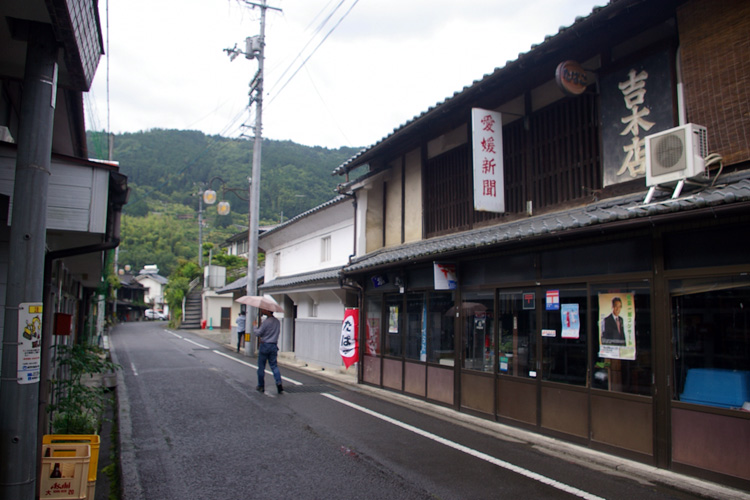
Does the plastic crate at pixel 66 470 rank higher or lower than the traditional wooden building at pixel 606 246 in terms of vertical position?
lower

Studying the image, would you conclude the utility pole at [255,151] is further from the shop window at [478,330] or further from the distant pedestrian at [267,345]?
the shop window at [478,330]

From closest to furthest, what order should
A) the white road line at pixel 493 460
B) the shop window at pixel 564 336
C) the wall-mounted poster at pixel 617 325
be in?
1. the white road line at pixel 493 460
2. the wall-mounted poster at pixel 617 325
3. the shop window at pixel 564 336

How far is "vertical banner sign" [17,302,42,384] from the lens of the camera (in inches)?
161

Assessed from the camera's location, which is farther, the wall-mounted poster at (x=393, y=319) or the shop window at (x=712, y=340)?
the wall-mounted poster at (x=393, y=319)

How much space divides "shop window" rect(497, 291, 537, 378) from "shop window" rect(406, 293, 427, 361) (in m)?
2.72

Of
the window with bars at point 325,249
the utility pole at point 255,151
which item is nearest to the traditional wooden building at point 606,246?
the window with bars at point 325,249

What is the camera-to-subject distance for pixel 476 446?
25.8 ft

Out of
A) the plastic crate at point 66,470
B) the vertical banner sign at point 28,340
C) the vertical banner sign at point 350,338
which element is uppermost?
the vertical banner sign at point 28,340

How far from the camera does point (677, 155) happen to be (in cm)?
643

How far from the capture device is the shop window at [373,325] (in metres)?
14.1

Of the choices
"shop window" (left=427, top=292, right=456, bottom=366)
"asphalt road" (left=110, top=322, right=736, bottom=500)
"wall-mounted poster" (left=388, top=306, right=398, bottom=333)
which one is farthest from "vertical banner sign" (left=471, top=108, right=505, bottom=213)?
"wall-mounted poster" (left=388, top=306, right=398, bottom=333)

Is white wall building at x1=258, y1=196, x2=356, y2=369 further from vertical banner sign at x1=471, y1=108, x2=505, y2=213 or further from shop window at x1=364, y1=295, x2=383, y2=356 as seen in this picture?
vertical banner sign at x1=471, y1=108, x2=505, y2=213

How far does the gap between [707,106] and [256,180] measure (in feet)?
61.5

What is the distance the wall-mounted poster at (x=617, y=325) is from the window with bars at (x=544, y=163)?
204cm
